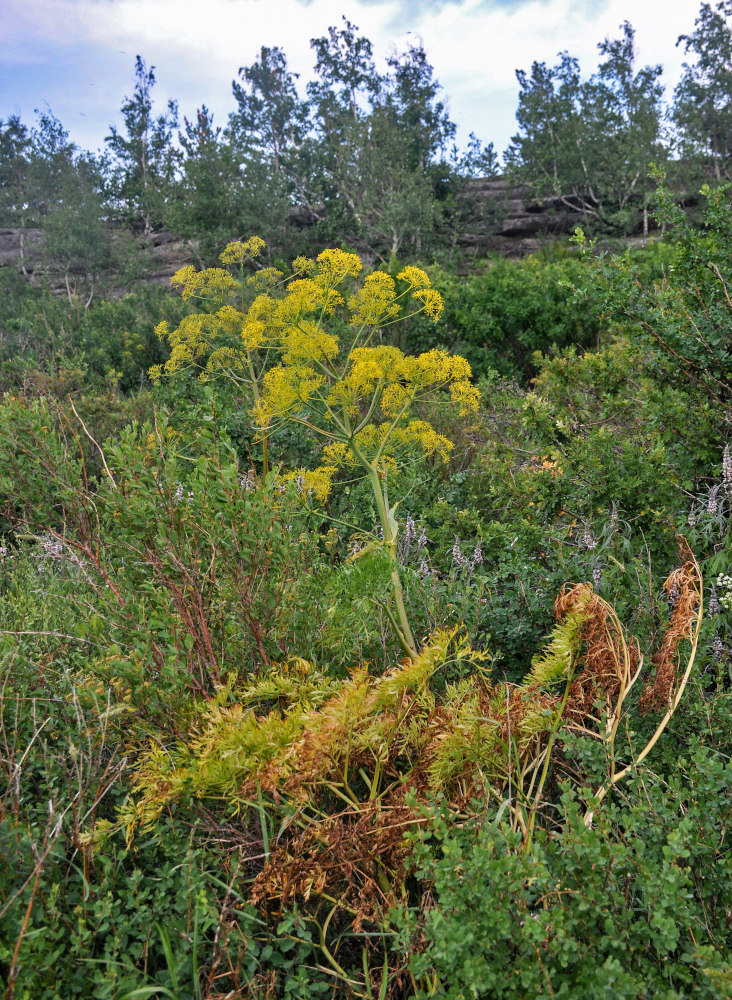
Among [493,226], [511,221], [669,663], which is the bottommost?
[669,663]

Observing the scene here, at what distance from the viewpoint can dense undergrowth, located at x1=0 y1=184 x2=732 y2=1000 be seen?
4.31 feet

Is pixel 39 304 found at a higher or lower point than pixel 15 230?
lower

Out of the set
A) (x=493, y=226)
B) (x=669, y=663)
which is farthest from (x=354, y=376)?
(x=493, y=226)

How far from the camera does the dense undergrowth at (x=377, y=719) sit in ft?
4.31

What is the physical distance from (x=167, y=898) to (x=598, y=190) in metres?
35.0

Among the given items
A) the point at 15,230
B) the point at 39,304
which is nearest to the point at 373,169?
the point at 39,304

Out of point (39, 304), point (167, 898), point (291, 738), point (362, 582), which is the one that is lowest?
point (167, 898)

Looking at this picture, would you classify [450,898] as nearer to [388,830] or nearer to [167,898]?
[388,830]

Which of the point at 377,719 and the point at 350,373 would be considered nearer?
the point at 377,719

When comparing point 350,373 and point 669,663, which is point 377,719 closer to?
point 669,663

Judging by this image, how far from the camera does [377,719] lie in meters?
1.64

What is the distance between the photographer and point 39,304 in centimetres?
1770

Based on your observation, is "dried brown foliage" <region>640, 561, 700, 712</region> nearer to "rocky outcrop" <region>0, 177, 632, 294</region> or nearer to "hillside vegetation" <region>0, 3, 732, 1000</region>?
"hillside vegetation" <region>0, 3, 732, 1000</region>

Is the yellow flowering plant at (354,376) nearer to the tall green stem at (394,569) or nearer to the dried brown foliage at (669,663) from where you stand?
the tall green stem at (394,569)
